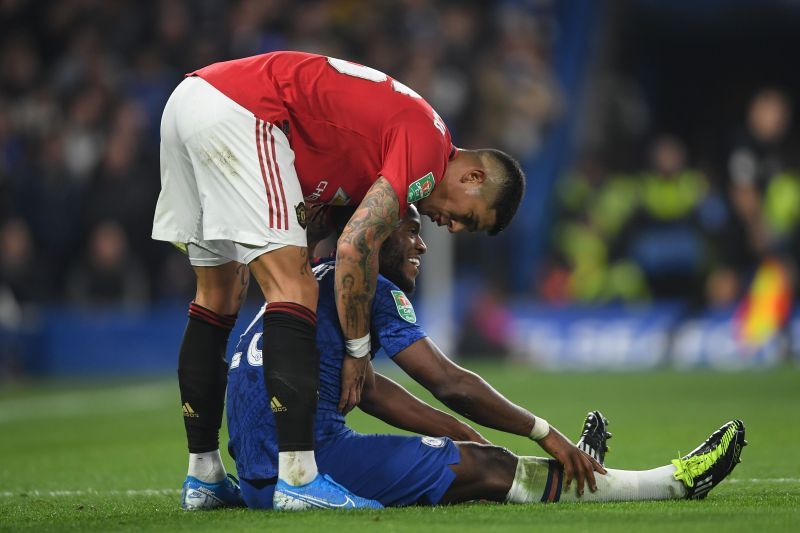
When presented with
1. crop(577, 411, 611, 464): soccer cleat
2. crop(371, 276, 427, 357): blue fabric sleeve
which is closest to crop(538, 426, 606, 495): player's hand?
crop(577, 411, 611, 464): soccer cleat

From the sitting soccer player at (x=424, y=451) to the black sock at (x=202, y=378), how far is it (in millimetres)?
339

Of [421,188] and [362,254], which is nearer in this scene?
[362,254]

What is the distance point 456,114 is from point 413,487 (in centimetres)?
1174

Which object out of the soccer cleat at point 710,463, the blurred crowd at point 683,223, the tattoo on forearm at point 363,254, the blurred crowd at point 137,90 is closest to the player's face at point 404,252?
the tattoo on forearm at point 363,254

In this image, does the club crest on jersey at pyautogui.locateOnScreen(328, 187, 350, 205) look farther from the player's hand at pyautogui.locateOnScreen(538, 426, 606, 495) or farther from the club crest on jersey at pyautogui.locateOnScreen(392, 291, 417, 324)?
the player's hand at pyautogui.locateOnScreen(538, 426, 606, 495)

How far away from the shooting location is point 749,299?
48.0 ft

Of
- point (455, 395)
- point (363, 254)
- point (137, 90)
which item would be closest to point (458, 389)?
point (455, 395)

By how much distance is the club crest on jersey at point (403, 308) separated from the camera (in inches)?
213

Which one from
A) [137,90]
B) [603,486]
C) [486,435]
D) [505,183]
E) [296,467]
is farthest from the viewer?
[137,90]

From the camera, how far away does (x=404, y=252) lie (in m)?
5.73

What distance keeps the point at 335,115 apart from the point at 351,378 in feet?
3.67

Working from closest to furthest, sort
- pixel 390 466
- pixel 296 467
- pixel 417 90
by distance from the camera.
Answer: pixel 296 467 < pixel 390 466 < pixel 417 90

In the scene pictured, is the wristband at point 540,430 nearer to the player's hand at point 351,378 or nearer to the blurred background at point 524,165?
the player's hand at point 351,378

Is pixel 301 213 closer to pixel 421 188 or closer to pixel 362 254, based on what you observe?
pixel 362 254
